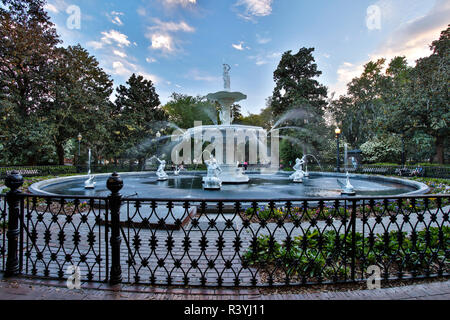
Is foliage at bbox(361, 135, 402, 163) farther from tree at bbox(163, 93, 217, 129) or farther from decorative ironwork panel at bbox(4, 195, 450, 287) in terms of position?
decorative ironwork panel at bbox(4, 195, 450, 287)

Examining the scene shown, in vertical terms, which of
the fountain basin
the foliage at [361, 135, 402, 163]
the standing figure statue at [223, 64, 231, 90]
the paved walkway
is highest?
the standing figure statue at [223, 64, 231, 90]

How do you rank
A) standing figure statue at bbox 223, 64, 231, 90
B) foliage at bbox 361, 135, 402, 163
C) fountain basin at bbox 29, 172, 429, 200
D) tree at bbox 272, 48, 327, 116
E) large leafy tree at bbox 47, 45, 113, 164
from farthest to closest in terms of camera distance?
tree at bbox 272, 48, 327, 116, foliage at bbox 361, 135, 402, 163, large leafy tree at bbox 47, 45, 113, 164, standing figure statue at bbox 223, 64, 231, 90, fountain basin at bbox 29, 172, 429, 200

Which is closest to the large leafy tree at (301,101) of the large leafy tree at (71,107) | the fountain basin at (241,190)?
the fountain basin at (241,190)

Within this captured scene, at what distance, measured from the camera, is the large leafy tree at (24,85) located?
19.3 meters

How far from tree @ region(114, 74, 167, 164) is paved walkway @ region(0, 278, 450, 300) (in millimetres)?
32543

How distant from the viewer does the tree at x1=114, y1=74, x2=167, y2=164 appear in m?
33.5

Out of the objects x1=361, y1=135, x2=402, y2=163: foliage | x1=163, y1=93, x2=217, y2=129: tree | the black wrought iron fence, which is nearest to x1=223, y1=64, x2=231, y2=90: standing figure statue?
the black wrought iron fence

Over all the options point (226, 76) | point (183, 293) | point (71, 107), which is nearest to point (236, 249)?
point (183, 293)

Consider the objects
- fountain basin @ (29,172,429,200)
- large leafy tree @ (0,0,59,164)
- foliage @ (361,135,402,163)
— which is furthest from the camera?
foliage @ (361,135,402,163)

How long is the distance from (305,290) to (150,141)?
34.8 meters

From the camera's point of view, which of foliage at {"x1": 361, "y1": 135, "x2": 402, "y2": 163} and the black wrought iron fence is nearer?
the black wrought iron fence

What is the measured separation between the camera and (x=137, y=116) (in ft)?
112
